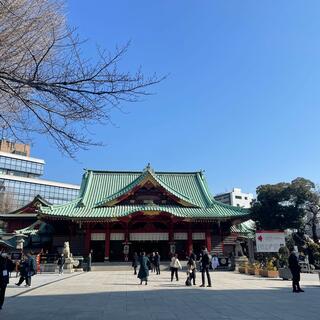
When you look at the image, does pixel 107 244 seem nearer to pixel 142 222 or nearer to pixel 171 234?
pixel 142 222

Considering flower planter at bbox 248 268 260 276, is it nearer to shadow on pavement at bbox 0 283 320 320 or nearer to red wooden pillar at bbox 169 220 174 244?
shadow on pavement at bbox 0 283 320 320

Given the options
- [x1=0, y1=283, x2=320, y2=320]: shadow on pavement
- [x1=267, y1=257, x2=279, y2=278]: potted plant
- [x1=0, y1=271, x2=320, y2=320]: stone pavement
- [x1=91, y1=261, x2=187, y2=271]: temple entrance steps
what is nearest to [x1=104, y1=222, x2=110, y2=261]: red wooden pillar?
[x1=91, y1=261, x2=187, y2=271]: temple entrance steps

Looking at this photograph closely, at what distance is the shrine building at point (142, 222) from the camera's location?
33.3 m

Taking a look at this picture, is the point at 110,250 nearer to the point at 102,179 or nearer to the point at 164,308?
the point at 102,179

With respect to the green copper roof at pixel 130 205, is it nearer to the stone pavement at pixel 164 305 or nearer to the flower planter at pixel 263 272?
the flower planter at pixel 263 272

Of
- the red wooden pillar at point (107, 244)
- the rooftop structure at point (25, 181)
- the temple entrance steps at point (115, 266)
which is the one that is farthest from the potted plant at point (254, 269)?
the rooftop structure at point (25, 181)

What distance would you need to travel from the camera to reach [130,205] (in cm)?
3594

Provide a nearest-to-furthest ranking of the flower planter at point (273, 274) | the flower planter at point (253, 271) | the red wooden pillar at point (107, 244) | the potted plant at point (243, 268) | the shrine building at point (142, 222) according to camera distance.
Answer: the flower planter at point (273, 274) < the flower planter at point (253, 271) < the potted plant at point (243, 268) < the red wooden pillar at point (107, 244) < the shrine building at point (142, 222)

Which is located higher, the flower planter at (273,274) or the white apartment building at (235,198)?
the white apartment building at (235,198)

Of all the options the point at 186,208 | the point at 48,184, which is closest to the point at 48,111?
the point at 186,208

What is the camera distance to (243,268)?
86.9 ft

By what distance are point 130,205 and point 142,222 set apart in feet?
6.78

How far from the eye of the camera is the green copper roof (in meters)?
33.5

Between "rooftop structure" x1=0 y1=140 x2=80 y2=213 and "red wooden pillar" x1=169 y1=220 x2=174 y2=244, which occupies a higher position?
"rooftop structure" x1=0 y1=140 x2=80 y2=213
